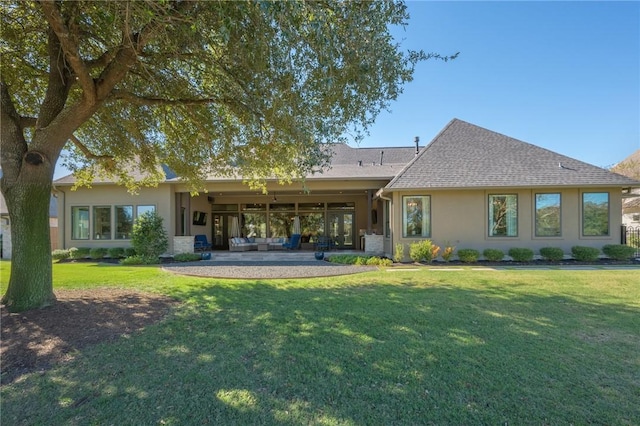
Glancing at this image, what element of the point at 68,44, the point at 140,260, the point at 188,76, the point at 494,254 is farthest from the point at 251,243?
the point at 68,44

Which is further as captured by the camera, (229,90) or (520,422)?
(229,90)

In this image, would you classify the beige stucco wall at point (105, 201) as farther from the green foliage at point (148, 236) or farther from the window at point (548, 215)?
the window at point (548, 215)

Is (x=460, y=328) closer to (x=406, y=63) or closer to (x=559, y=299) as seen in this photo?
(x=559, y=299)

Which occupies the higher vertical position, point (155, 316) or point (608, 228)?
point (608, 228)

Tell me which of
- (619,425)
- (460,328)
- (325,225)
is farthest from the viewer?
(325,225)

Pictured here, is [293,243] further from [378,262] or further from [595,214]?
[595,214]

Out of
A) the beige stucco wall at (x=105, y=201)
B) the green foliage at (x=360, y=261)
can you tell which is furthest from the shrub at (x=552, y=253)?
the beige stucco wall at (x=105, y=201)

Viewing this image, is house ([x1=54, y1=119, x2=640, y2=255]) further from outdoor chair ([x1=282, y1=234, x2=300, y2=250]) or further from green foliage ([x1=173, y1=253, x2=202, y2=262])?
outdoor chair ([x1=282, y1=234, x2=300, y2=250])

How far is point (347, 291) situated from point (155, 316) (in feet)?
13.2

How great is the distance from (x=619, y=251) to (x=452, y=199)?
20.3ft

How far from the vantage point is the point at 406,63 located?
6562 millimetres

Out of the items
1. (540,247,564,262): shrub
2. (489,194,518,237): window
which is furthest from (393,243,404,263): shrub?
(540,247,564,262): shrub

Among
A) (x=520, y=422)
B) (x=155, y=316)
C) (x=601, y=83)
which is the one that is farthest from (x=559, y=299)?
(x=601, y=83)

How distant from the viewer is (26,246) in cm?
552
